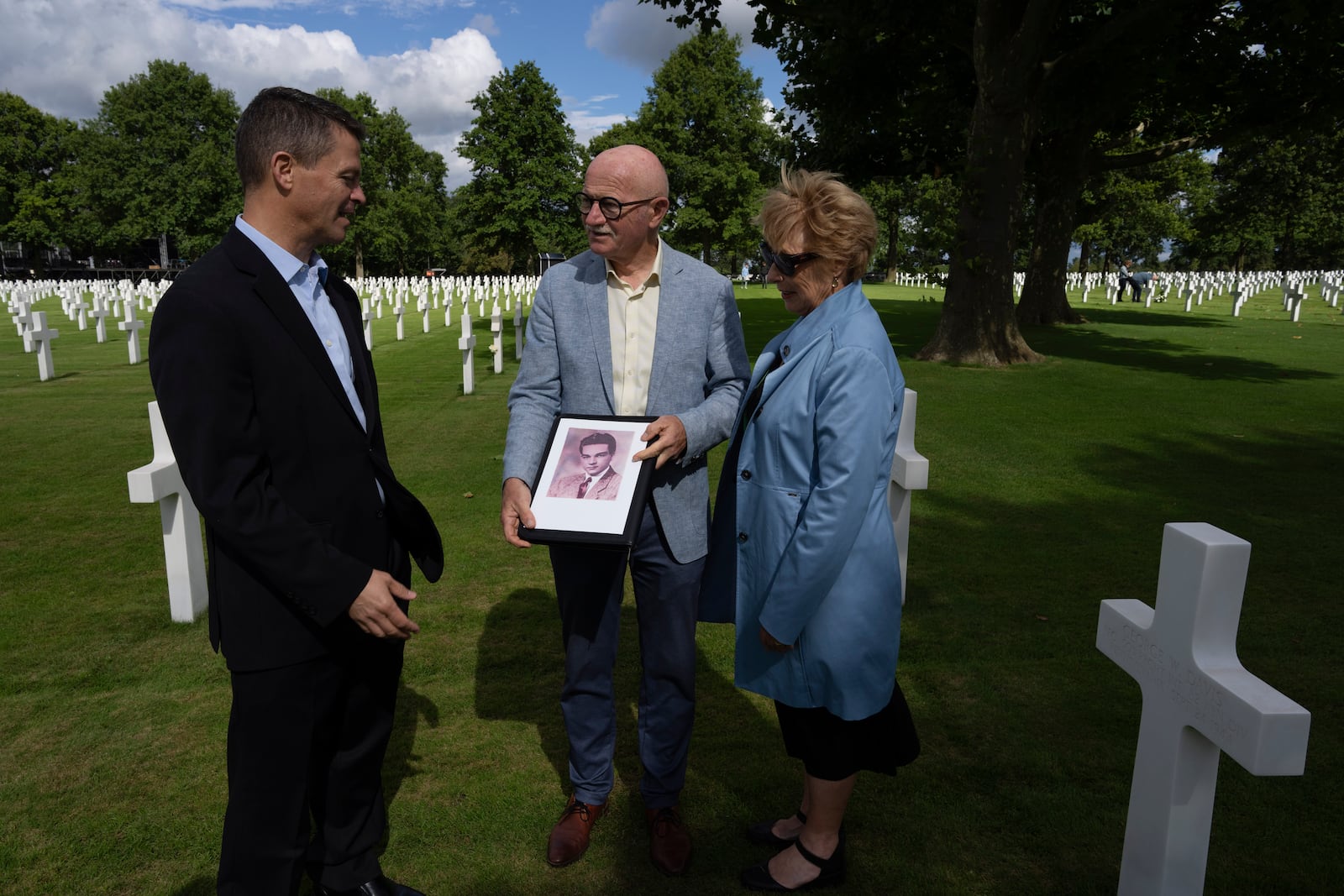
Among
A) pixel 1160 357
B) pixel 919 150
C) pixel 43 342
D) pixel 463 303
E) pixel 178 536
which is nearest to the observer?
pixel 178 536

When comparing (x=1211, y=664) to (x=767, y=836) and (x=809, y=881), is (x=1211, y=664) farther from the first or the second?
(x=767, y=836)

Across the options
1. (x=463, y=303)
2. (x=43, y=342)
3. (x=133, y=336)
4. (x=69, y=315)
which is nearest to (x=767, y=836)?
(x=43, y=342)

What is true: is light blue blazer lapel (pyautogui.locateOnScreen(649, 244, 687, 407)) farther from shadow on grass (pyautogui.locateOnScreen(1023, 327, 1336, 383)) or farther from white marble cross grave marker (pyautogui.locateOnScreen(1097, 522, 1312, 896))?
shadow on grass (pyautogui.locateOnScreen(1023, 327, 1336, 383))

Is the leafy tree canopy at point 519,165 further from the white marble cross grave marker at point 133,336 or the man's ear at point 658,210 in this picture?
the man's ear at point 658,210

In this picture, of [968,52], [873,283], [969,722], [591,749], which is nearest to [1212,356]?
[968,52]

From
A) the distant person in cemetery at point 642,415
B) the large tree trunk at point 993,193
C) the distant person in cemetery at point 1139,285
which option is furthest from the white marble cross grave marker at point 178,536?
the distant person in cemetery at point 1139,285

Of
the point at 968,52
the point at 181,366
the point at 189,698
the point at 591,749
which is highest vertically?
the point at 968,52

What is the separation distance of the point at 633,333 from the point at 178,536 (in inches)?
128

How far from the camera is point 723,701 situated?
4.08 metres

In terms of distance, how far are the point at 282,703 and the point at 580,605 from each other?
99 cm

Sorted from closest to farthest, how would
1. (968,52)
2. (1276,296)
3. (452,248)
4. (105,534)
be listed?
1. (105,534)
2. (968,52)
3. (1276,296)
4. (452,248)

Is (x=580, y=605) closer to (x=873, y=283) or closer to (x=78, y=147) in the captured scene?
(x=873, y=283)

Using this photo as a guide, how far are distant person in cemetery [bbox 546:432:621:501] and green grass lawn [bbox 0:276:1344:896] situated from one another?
1.28 metres

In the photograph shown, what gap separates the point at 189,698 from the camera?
4.04 m
